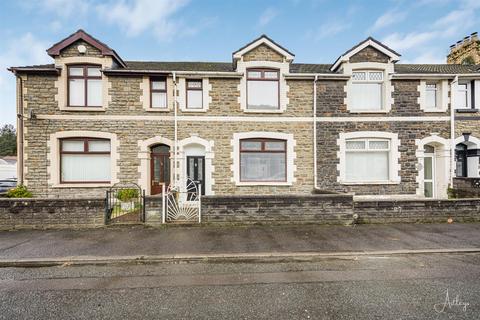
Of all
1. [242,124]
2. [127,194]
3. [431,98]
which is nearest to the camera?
[127,194]

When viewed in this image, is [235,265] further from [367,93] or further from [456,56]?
[456,56]

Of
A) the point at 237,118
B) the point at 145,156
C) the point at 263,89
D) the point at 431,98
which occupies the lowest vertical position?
the point at 145,156

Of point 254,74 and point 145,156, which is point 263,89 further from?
point 145,156

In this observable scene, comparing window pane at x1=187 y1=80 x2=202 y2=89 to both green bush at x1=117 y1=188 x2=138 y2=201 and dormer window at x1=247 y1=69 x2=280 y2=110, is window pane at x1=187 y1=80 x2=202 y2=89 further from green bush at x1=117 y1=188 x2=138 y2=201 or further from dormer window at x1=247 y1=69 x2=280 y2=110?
green bush at x1=117 y1=188 x2=138 y2=201

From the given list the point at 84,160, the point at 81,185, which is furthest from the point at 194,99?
the point at 81,185

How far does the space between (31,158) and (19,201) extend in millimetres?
3820

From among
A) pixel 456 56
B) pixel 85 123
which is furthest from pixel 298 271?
pixel 456 56

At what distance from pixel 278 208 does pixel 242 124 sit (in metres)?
4.77

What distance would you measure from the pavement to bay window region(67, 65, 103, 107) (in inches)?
235

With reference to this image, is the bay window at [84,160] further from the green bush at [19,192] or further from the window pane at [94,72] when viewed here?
the window pane at [94,72]

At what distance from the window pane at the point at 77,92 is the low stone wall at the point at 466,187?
17.5 metres

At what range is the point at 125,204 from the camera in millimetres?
10094

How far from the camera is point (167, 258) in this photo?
5.53 metres

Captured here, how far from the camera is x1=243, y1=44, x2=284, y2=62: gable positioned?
11516 mm
